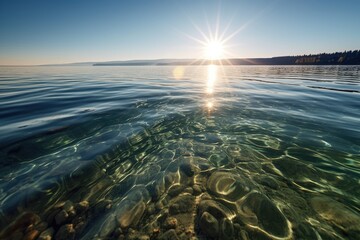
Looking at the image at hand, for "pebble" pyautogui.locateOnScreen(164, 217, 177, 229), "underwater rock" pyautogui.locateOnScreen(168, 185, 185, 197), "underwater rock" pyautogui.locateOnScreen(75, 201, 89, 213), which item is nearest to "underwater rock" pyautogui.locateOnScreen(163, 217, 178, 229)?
"pebble" pyautogui.locateOnScreen(164, 217, 177, 229)

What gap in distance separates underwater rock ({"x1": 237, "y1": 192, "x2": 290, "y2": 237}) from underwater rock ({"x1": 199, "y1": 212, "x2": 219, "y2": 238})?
39cm

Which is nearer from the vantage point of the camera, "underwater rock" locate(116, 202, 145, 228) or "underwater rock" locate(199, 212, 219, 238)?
"underwater rock" locate(199, 212, 219, 238)

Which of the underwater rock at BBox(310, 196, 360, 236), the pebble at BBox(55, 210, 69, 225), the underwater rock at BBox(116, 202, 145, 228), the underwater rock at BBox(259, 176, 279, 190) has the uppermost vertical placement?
the underwater rock at BBox(310, 196, 360, 236)

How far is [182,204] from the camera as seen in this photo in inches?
105

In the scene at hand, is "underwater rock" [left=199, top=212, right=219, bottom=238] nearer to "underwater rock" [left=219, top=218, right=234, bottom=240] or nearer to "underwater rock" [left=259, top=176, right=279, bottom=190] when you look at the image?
"underwater rock" [left=219, top=218, right=234, bottom=240]

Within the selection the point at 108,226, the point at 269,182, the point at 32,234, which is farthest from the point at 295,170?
the point at 32,234

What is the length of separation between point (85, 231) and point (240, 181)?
8.00 ft

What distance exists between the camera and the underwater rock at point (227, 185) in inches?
111

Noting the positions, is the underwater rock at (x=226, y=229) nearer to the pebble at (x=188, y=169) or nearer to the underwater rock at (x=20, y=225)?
the pebble at (x=188, y=169)

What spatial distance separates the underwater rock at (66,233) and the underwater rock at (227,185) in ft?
6.63

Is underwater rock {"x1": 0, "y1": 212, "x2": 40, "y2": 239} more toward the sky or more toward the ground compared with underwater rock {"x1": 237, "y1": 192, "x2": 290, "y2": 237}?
more toward the ground

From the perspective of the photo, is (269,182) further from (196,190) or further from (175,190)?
(175,190)

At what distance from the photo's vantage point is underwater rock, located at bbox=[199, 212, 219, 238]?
7.22 ft

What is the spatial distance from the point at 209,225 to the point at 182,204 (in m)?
0.53
